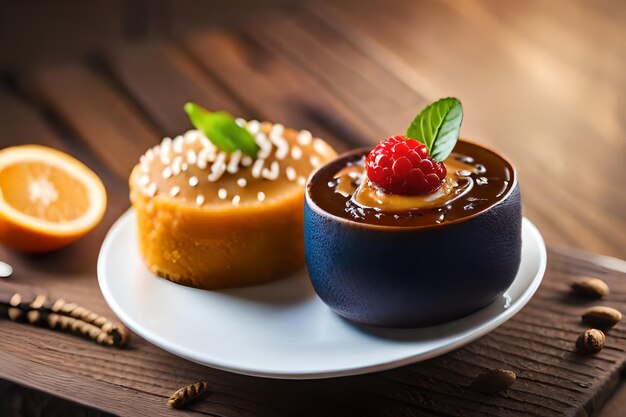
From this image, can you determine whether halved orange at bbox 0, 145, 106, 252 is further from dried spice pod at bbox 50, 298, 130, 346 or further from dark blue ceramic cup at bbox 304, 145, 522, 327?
dark blue ceramic cup at bbox 304, 145, 522, 327

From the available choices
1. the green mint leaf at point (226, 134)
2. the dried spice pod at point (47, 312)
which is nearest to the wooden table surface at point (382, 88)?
Answer: the dried spice pod at point (47, 312)

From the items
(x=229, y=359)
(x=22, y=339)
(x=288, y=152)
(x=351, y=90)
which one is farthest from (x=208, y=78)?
(x=229, y=359)

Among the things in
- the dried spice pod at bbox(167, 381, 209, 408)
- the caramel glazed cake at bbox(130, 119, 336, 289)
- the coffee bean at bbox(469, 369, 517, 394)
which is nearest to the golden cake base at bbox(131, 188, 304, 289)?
the caramel glazed cake at bbox(130, 119, 336, 289)

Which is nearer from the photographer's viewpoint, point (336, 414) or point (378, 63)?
point (336, 414)

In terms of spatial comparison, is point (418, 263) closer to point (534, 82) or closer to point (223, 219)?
point (223, 219)

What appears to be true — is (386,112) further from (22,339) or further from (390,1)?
(22,339)
